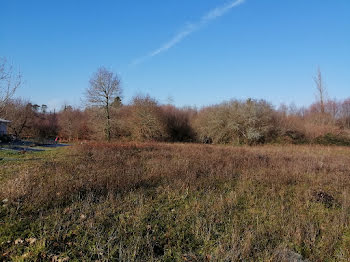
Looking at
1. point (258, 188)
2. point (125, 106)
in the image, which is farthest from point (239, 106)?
point (258, 188)

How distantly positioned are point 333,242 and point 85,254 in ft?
13.0

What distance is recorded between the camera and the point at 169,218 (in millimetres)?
4242

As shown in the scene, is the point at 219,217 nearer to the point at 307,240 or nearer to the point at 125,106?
the point at 307,240

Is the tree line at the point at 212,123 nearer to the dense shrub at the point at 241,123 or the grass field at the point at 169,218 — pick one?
the dense shrub at the point at 241,123

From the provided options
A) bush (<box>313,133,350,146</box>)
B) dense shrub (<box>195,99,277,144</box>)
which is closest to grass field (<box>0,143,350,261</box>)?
dense shrub (<box>195,99,277,144</box>)

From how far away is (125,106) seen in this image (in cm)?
2658

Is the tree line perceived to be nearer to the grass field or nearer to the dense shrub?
the dense shrub

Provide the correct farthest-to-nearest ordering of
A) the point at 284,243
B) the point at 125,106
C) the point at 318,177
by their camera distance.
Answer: the point at 125,106 < the point at 318,177 < the point at 284,243

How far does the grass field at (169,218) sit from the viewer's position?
3100 millimetres

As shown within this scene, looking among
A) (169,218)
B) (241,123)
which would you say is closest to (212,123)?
(241,123)

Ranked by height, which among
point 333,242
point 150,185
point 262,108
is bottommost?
point 333,242

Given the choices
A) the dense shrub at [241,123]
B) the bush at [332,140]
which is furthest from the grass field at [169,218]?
the bush at [332,140]

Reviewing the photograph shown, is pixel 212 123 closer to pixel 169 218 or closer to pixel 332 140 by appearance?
pixel 332 140

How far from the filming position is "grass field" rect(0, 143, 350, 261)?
3100mm
